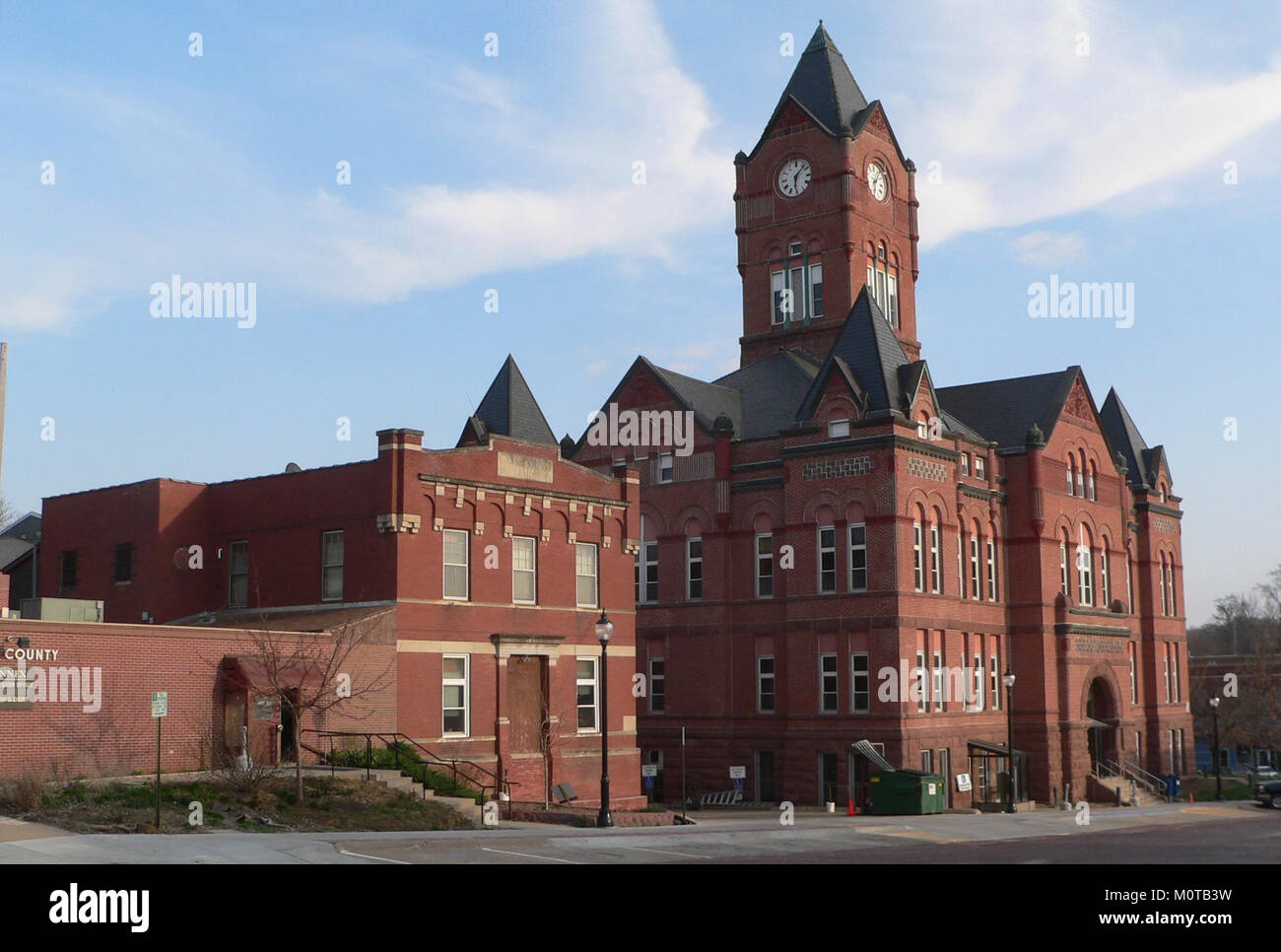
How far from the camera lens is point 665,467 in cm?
5584

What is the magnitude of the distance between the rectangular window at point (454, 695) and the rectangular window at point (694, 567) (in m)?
18.2

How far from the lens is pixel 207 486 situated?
40.9 meters

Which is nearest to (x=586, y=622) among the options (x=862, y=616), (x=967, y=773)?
(x=862, y=616)

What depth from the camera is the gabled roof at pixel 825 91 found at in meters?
63.0

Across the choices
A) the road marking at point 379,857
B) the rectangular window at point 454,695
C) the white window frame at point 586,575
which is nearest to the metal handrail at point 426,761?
the rectangular window at point 454,695

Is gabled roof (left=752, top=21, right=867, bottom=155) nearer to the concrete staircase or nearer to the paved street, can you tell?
the paved street

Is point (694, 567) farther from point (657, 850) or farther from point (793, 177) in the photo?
point (657, 850)

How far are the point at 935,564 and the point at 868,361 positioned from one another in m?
7.90

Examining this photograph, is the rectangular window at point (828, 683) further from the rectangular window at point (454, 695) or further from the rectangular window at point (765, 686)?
the rectangular window at point (454, 695)

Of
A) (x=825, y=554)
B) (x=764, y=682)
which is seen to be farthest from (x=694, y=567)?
(x=825, y=554)
